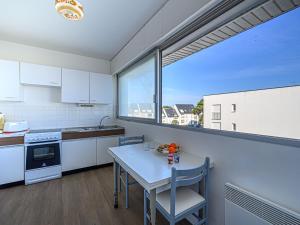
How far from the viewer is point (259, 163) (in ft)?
3.68

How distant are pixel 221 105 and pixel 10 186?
3.52m

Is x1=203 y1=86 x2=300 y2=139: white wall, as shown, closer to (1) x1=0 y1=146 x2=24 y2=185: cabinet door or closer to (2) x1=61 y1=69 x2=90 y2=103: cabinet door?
(2) x1=61 y1=69 x2=90 y2=103: cabinet door

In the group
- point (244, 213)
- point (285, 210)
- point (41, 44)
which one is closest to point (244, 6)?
point (285, 210)

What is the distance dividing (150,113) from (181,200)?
60.8 inches

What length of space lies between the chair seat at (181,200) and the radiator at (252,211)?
243 mm

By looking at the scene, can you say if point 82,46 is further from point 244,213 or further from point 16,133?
point 244,213

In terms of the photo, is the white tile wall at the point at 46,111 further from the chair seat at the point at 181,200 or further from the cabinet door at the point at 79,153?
the chair seat at the point at 181,200

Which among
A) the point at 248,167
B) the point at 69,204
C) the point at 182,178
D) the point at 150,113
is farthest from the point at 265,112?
the point at 69,204

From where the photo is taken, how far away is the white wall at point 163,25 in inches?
61.8

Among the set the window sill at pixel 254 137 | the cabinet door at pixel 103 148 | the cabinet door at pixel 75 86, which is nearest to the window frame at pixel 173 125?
the window sill at pixel 254 137

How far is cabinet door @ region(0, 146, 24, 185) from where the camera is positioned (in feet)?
8.08

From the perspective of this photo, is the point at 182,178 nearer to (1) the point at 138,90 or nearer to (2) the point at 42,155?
(1) the point at 138,90

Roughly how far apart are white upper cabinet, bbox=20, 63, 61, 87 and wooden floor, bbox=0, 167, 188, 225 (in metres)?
1.90

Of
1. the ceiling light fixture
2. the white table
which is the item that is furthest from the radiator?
the ceiling light fixture
